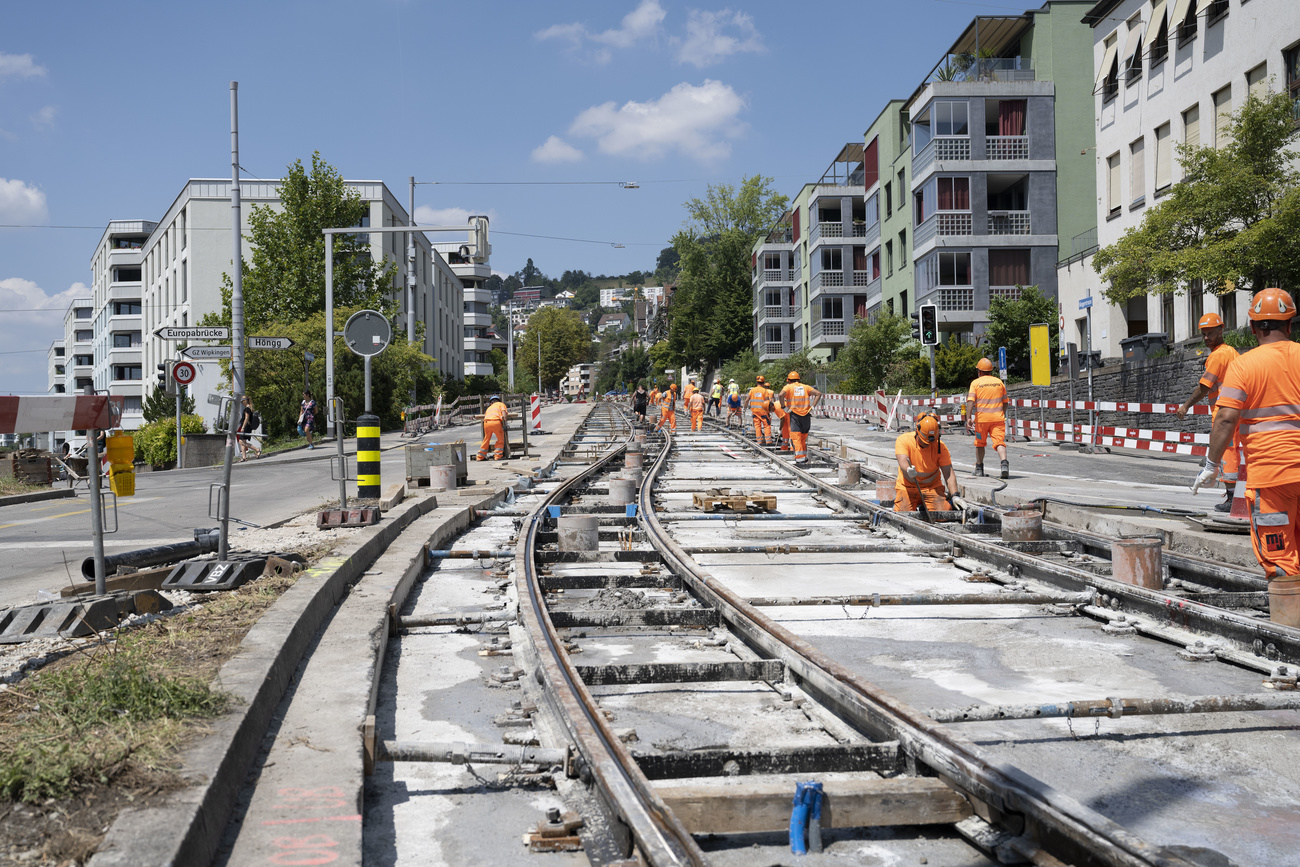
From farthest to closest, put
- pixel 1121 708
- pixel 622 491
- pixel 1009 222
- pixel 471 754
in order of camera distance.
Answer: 1. pixel 1009 222
2. pixel 622 491
3. pixel 1121 708
4. pixel 471 754

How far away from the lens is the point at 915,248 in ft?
156

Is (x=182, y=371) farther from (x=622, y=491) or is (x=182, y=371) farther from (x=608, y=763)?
(x=608, y=763)

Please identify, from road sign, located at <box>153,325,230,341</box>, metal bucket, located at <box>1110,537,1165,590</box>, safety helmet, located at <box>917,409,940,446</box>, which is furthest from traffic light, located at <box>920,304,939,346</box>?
metal bucket, located at <box>1110,537,1165,590</box>

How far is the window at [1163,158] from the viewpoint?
30.2m

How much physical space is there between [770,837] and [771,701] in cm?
152

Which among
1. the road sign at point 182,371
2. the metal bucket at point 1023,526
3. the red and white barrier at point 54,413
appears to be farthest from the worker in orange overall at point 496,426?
the red and white barrier at point 54,413

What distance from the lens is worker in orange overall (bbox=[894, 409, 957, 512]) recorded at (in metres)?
10.7

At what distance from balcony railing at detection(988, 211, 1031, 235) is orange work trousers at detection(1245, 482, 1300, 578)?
4105 centimetres

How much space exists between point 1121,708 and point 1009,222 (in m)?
43.6

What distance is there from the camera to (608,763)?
3.54 meters

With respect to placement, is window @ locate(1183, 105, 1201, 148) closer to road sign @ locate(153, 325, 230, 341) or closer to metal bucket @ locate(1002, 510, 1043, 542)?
metal bucket @ locate(1002, 510, 1043, 542)

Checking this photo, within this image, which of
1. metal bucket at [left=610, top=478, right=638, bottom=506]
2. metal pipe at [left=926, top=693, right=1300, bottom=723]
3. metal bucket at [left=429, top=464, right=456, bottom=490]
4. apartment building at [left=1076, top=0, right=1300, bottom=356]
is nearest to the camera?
metal pipe at [left=926, top=693, right=1300, bottom=723]

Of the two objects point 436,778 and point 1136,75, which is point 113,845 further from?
point 1136,75

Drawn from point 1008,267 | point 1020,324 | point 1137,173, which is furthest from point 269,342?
point 1008,267
